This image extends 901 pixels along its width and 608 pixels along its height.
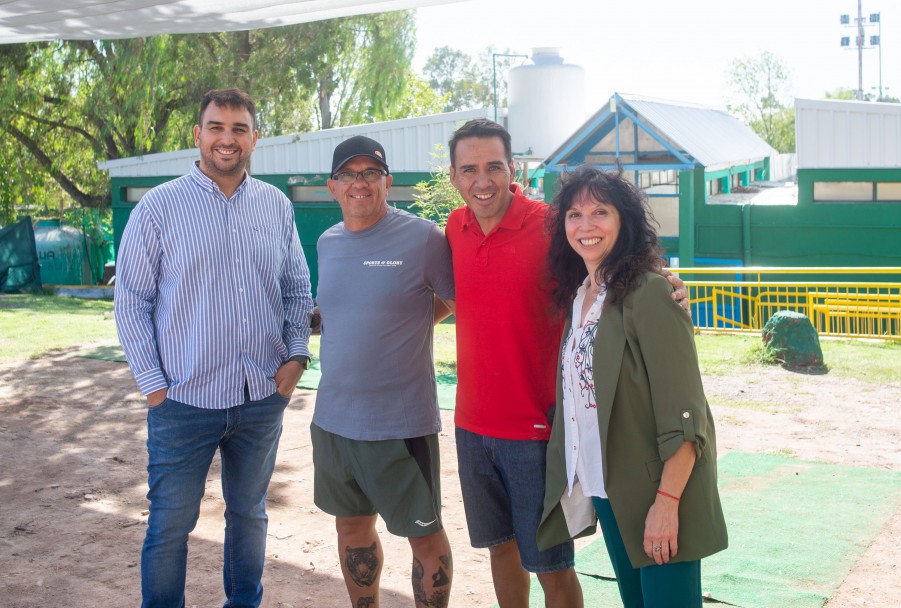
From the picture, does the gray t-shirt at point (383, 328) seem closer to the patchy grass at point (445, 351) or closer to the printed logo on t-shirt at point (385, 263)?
the printed logo on t-shirt at point (385, 263)

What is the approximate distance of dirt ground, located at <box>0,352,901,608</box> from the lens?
4152mm

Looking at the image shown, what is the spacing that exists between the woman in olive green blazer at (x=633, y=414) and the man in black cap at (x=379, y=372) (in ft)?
2.22

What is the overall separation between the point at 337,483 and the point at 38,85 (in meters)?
22.5

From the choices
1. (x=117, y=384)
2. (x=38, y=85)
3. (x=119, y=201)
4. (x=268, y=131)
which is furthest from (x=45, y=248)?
(x=117, y=384)

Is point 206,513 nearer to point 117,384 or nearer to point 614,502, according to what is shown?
point 614,502

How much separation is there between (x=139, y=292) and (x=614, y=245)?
171 centimetres

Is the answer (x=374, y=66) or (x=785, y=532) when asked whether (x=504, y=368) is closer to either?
(x=785, y=532)

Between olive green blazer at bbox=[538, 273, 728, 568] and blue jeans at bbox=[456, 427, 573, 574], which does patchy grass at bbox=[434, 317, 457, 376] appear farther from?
olive green blazer at bbox=[538, 273, 728, 568]

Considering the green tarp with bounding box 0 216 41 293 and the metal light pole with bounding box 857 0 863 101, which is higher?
the metal light pole with bounding box 857 0 863 101

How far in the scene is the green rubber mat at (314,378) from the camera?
866cm

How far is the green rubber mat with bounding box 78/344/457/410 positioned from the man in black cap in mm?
4272

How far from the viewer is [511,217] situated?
3203 millimetres

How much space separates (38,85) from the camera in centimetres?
2283

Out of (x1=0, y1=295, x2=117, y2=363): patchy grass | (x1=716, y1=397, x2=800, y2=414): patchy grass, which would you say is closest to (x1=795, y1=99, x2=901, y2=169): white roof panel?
(x1=716, y1=397, x2=800, y2=414): patchy grass
